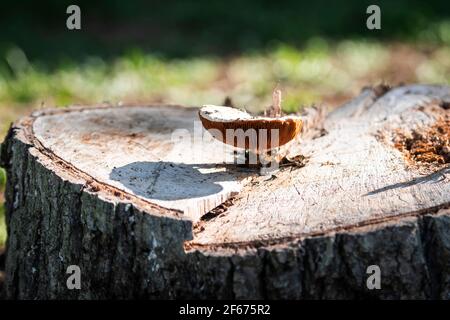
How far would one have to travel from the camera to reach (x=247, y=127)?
263 cm

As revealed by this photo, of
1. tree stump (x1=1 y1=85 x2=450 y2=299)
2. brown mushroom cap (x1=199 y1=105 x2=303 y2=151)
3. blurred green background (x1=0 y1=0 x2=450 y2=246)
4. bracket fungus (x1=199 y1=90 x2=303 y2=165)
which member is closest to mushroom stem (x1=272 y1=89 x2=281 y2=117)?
bracket fungus (x1=199 y1=90 x2=303 y2=165)

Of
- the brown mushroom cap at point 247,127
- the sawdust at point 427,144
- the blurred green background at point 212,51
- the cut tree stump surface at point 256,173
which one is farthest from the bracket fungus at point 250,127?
the blurred green background at point 212,51

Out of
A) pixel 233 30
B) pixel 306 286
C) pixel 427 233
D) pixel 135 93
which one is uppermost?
pixel 233 30

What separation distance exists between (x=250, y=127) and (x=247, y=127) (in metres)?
0.01

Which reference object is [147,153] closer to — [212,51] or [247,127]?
[247,127]

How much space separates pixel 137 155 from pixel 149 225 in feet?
2.05

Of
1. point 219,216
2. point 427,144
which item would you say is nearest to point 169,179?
point 219,216

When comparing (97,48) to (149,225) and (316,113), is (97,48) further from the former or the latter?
(149,225)

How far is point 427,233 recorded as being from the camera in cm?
233

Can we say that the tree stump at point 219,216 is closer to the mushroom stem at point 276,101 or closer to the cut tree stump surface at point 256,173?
the cut tree stump surface at point 256,173

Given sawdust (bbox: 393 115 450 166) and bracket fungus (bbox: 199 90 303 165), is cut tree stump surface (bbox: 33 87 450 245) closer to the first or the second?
sawdust (bbox: 393 115 450 166)

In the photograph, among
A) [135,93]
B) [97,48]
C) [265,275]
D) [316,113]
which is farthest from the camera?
[97,48]

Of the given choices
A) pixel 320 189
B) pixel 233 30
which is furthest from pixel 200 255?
pixel 233 30

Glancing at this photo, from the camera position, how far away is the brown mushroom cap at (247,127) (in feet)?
8.56
